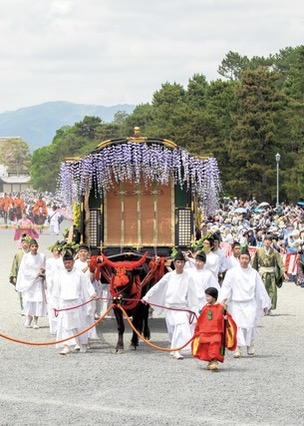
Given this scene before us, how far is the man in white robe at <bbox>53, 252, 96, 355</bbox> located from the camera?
49.1ft

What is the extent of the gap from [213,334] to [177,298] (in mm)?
1751

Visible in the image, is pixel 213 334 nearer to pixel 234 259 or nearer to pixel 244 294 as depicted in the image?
pixel 244 294

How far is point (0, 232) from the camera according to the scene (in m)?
56.4

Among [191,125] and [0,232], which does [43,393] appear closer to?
[0,232]

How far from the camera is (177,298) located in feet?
48.2

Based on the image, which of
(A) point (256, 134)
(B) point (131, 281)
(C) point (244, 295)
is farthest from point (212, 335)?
(A) point (256, 134)

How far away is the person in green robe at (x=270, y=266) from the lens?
19469mm

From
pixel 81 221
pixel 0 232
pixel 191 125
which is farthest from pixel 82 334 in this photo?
pixel 191 125

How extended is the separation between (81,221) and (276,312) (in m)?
4.20

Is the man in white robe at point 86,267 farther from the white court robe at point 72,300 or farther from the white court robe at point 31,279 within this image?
the white court robe at point 31,279

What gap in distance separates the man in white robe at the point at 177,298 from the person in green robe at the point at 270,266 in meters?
4.85

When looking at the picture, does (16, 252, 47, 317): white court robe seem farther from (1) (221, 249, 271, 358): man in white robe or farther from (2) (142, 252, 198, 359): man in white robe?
(1) (221, 249, 271, 358): man in white robe

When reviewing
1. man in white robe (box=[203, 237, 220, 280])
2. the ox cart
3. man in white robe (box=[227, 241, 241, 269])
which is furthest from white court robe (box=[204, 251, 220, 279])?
the ox cart

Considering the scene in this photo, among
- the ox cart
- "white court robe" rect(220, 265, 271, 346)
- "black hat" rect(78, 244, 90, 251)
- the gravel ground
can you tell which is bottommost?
the gravel ground
